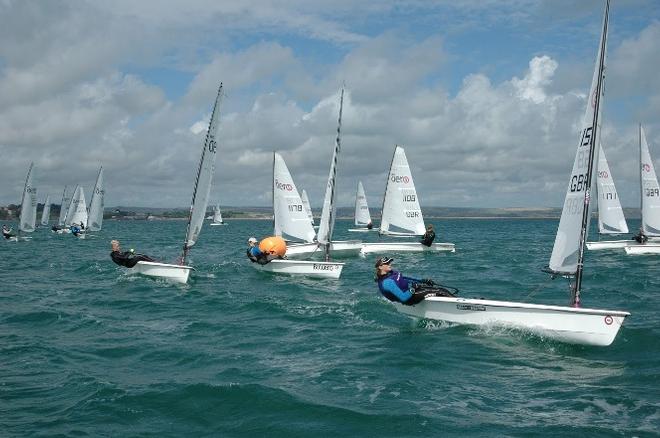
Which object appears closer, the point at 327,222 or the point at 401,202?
the point at 327,222

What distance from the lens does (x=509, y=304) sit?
1152 centimetres

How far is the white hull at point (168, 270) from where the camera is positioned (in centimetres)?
2047

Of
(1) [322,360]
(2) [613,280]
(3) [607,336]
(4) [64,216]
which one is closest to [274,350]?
(1) [322,360]

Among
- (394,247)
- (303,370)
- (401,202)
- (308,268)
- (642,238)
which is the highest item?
(401,202)

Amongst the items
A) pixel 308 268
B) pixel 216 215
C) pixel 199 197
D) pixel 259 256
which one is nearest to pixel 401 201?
pixel 308 268

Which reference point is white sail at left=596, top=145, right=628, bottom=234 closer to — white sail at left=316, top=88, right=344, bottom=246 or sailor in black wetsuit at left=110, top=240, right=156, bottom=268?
white sail at left=316, top=88, right=344, bottom=246

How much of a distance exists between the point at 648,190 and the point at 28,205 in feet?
162

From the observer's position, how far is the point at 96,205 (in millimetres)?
62344

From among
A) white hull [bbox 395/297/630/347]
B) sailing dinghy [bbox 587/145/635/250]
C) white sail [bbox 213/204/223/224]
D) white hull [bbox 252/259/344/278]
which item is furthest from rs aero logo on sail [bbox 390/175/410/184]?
white sail [bbox 213/204/223/224]

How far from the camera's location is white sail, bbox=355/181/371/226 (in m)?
60.3

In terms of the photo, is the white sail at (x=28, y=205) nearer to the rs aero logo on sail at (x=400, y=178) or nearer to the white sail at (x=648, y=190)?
the rs aero logo on sail at (x=400, y=178)

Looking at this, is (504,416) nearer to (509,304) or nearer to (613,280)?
(509,304)

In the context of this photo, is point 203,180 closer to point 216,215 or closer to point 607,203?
point 607,203

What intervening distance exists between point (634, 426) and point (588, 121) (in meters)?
6.30
